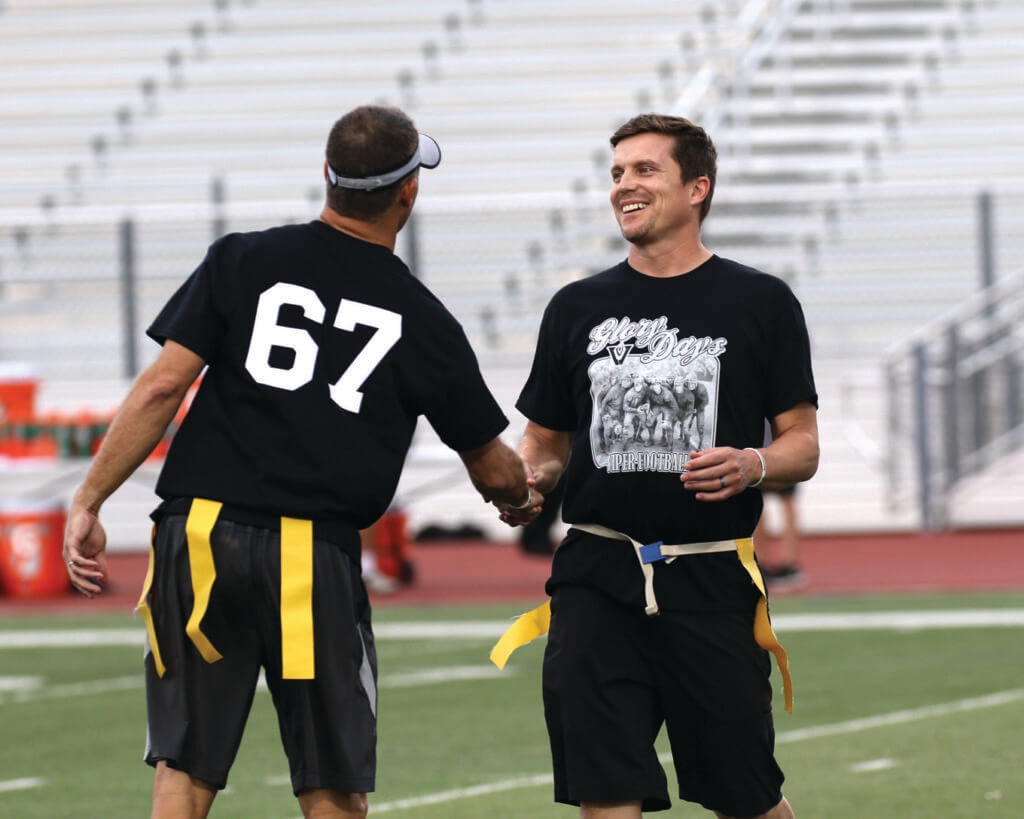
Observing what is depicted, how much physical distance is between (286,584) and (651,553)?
82 cm

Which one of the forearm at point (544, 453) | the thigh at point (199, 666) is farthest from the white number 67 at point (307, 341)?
the forearm at point (544, 453)

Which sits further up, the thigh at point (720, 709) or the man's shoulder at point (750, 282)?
the man's shoulder at point (750, 282)

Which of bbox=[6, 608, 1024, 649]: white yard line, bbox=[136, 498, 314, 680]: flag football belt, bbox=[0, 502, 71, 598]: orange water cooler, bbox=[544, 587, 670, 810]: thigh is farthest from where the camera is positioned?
bbox=[0, 502, 71, 598]: orange water cooler

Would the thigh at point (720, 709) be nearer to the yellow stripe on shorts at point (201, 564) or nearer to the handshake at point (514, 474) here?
the handshake at point (514, 474)

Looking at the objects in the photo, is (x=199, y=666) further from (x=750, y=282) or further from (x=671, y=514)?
(x=750, y=282)

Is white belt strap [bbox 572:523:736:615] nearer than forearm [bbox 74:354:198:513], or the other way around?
forearm [bbox 74:354:198:513]

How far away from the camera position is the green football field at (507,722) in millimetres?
6719

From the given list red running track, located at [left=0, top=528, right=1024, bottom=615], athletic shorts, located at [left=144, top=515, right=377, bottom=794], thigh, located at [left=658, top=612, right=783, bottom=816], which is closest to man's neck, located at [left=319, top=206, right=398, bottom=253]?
athletic shorts, located at [left=144, top=515, right=377, bottom=794]

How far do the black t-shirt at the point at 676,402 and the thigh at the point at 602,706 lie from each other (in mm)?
86

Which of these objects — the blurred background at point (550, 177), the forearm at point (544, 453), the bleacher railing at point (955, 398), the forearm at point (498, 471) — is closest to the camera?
the forearm at point (498, 471)

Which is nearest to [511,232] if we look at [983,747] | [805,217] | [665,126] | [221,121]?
[805,217]

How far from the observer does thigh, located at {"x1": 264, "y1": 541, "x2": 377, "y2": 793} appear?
14.0 ft

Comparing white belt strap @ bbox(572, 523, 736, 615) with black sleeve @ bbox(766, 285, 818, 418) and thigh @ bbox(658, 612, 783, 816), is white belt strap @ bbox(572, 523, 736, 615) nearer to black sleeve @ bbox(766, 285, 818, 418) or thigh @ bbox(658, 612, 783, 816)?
thigh @ bbox(658, 612, 783, 816)

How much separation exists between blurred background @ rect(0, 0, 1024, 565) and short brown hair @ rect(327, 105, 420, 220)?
11.1m
